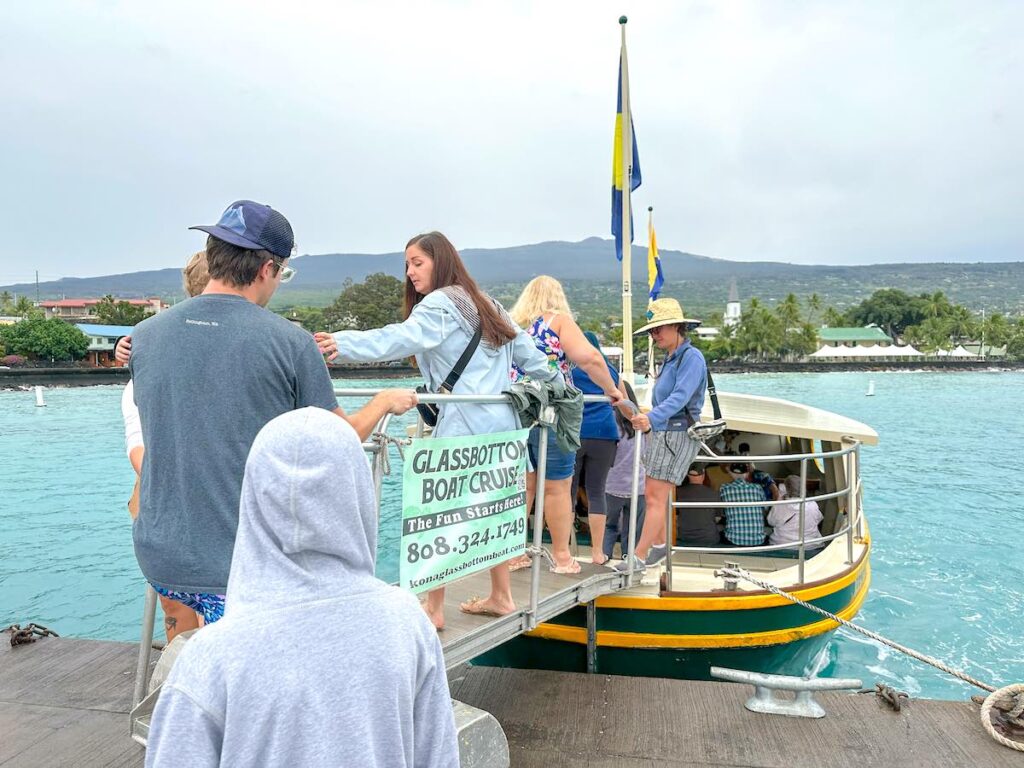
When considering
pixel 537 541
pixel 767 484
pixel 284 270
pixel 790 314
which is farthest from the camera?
pixel 790 314

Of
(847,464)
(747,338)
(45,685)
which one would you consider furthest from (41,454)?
(747,338)

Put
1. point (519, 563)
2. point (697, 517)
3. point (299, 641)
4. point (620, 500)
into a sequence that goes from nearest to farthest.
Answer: point (299, 641)
point (519, 563)
point (620, 500)
point (697, 517)

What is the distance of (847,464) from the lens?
19.6 ft

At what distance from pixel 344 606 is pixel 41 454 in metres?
33.7

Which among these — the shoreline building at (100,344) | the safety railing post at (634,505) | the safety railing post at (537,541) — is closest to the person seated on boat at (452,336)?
the safety railing post at (537,541)

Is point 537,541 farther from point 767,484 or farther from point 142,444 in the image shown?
point 767,484

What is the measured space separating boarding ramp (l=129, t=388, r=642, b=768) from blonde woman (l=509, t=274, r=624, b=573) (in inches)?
5.8

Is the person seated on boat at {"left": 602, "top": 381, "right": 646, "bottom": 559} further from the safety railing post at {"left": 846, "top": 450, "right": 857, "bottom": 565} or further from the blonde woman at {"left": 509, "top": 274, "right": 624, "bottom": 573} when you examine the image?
the safety railing post at {"left": 846, "top": 450, "right": 857, "bottom": 565}

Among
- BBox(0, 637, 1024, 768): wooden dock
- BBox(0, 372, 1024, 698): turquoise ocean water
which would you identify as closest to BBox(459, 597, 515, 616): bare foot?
BBox(0, 637, 1024, 768): wooden dock

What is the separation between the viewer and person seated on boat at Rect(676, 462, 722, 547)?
695 cm

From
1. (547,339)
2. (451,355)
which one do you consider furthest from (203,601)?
(547,339)

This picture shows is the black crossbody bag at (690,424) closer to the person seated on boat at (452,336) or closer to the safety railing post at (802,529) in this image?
the safety railing post at (802,529)

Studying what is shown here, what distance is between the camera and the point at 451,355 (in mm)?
3484

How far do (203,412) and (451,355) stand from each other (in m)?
1.44
